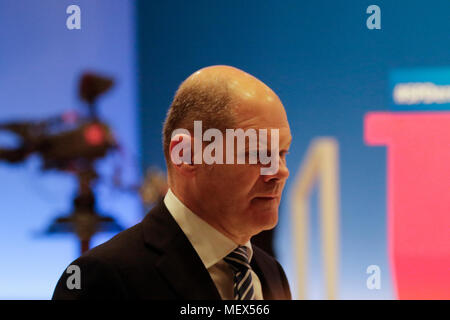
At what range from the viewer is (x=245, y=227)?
3.04 feet

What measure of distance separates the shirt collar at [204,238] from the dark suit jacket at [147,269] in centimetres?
1

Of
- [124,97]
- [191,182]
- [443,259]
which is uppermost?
[124,97]

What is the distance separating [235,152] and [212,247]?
0.17 metres

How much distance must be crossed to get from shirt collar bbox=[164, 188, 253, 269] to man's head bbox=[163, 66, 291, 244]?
0.5 inches

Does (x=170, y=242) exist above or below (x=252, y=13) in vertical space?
below

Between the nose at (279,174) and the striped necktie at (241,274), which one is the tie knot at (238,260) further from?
the nose at (279,174)

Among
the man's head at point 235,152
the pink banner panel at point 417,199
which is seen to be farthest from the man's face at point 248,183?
the pink banner panel at point 417,199

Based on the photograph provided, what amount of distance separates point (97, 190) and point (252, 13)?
73 centimetres

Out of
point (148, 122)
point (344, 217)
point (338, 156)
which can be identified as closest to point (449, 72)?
point (338, 156)

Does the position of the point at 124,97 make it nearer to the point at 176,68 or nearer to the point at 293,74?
the point at 176,68

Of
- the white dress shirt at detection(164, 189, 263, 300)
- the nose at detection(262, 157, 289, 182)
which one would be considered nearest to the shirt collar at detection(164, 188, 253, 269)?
the white dress shirt at detection(164, 189, 263, 300)

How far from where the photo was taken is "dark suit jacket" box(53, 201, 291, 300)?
0.89 m

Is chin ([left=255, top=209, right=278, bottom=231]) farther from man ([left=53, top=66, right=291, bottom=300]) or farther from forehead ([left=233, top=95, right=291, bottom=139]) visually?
forehead ([left=233, top=95, right=291, bottom=139])

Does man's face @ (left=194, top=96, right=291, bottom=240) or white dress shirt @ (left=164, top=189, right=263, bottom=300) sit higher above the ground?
man's face @ (left=194, top=96, right=291, bottom=240)
